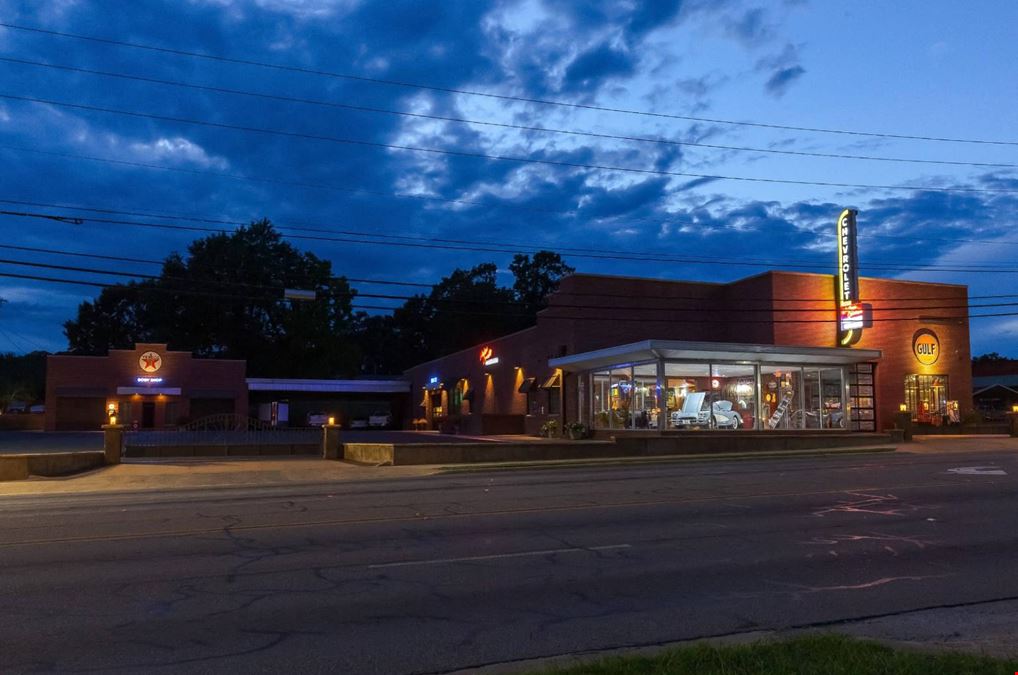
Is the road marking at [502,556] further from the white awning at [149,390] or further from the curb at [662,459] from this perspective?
the white awning at [149,390]

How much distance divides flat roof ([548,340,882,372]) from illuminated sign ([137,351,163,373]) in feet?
122

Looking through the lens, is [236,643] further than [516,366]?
No

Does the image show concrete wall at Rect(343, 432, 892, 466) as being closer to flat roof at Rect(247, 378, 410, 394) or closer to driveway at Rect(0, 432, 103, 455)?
driveway at Rect(0, 432, 103, 455)

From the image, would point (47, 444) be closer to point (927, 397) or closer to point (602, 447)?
point (602, 447)

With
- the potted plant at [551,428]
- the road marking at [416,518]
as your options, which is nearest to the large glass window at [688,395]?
the potted plant at [551,428]

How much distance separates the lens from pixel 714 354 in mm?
32781

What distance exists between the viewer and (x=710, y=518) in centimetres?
1288

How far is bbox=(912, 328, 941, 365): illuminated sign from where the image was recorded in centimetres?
4212

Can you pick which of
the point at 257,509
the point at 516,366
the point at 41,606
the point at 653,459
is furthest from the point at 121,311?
the point at 41,606

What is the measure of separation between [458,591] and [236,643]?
7.61 ft

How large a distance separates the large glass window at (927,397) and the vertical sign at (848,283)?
187 inches

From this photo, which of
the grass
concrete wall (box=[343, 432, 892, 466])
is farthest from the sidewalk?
the grass

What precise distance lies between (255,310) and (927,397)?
63.0m

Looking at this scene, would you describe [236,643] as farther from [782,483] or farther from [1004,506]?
[782,483]
